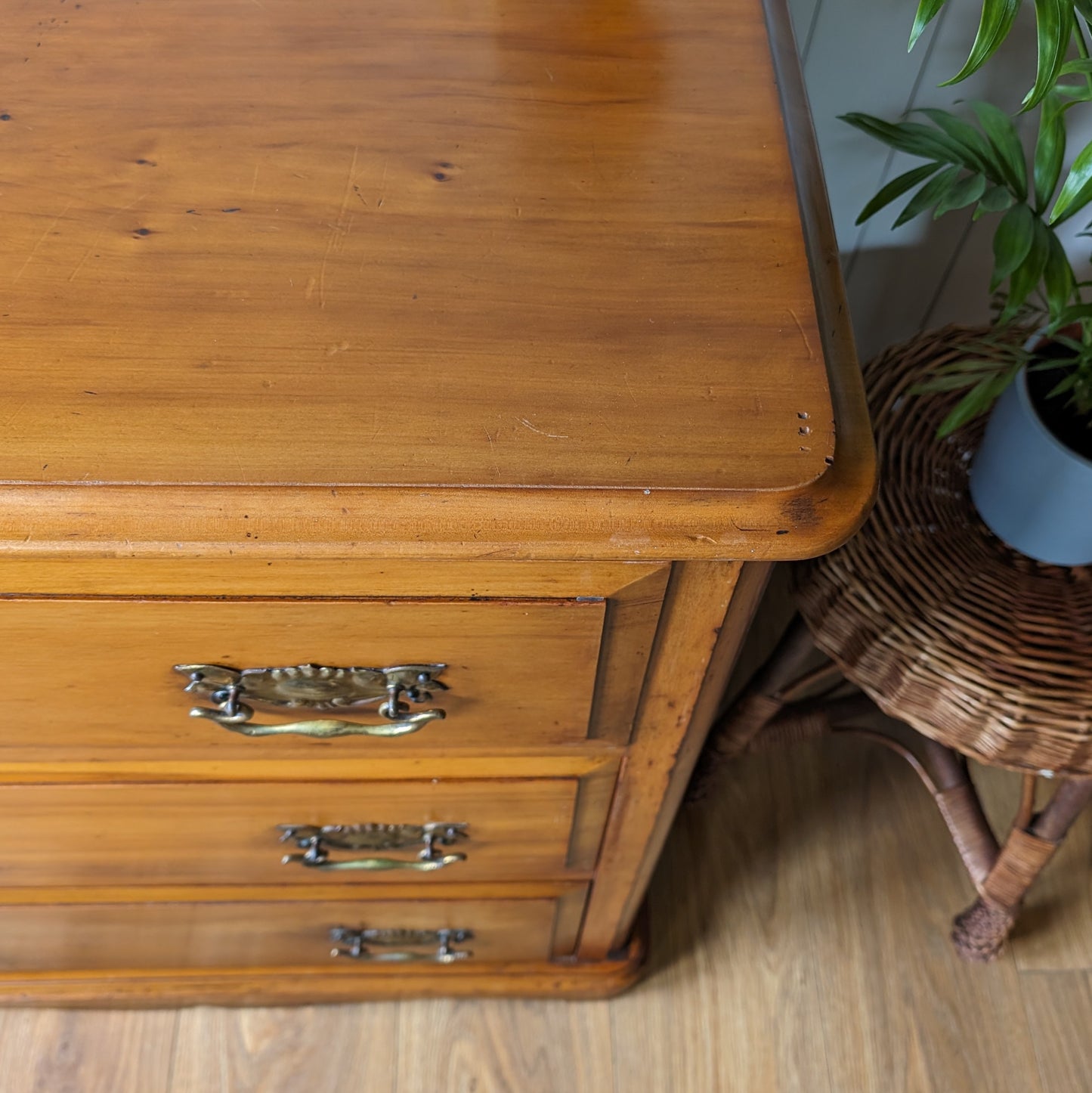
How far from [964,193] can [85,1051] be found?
109cm

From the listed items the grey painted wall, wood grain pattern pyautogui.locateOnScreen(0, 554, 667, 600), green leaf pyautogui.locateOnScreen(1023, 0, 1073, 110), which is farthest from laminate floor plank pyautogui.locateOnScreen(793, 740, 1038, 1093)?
green leaf pyautogui.locateOnScreen(1023, 0, 1073, 110)

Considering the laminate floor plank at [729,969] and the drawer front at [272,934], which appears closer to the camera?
the drawer front at [272,934]

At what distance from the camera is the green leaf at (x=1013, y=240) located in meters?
0.66

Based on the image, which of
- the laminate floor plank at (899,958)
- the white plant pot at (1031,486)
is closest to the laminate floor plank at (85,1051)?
the laminate floor plank at (899,958)

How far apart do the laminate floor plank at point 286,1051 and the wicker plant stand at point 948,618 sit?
1.88 ft

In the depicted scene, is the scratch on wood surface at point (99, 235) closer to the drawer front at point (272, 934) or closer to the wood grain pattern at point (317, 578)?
the wood grain pattern at point (317, 578)

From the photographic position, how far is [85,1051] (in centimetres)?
101

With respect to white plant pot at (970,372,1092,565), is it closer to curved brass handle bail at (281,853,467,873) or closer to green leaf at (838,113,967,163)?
green leaf at (838,113,967,163)

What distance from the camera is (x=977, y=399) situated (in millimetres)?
741

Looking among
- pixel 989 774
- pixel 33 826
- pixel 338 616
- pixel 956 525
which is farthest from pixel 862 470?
pixel 989 774

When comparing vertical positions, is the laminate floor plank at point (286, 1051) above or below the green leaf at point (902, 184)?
below

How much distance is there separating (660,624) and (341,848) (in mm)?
353

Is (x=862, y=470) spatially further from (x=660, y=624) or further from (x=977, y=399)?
(x=977, y=399)

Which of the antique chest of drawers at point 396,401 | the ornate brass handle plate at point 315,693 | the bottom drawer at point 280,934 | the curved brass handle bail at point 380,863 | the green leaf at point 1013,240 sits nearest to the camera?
the antique chest of drawers at point 396,401
